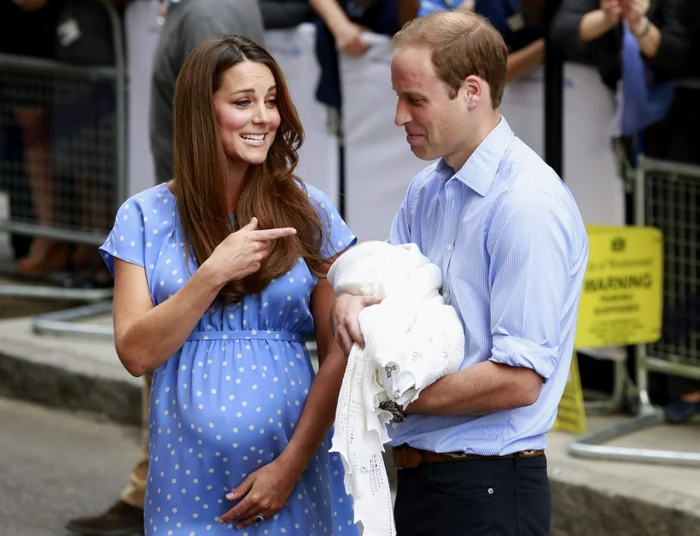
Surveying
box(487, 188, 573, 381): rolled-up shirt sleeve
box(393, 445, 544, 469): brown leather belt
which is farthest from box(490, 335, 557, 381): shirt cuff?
box(393, 445, 544, 469): brown leather belt

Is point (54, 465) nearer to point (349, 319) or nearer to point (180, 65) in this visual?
point (180, 65)

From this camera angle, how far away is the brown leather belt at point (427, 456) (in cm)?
273

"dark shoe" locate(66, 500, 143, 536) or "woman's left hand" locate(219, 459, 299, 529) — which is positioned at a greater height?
"woman's left hand" locate(219, 459, 299, 529)

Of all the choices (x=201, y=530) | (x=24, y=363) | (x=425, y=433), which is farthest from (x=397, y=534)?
(x=24, y=363)

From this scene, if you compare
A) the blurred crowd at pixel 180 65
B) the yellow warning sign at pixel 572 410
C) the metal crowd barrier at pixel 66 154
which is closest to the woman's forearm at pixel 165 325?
the blurred crowd at pixel 180 65

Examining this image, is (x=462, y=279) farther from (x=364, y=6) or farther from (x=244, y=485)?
(x=364, y=6)

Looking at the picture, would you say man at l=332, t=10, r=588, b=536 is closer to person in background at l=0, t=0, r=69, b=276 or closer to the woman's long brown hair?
the woman's long brown hair

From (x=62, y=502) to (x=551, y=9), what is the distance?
→ 2857mm

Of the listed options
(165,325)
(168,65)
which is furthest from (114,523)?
(165,325)

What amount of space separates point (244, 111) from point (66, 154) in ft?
16.7

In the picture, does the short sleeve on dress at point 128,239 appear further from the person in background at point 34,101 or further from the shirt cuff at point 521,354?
the person in background at point 34,101

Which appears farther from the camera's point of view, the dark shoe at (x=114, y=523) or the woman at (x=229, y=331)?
the dark shoe at (x=114, y=523)

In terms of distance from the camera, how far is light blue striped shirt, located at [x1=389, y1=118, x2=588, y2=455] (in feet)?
8.41

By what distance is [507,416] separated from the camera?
2703mm
